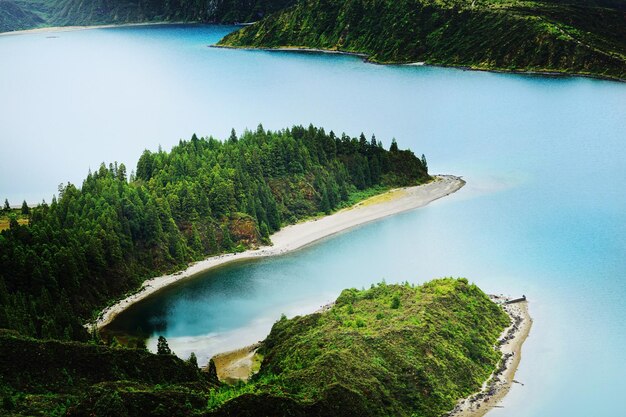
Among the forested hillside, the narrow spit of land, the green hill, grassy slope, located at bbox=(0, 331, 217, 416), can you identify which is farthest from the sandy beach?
the forested hillside

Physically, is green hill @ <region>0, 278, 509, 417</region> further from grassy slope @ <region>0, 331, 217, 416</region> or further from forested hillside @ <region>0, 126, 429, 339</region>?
forested hillside @ <region>0, 126, 429, 339</region>

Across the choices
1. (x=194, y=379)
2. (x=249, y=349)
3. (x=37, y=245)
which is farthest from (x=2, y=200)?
(x=194, y=379)

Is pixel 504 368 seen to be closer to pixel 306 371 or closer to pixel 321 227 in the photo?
pixel 306 371

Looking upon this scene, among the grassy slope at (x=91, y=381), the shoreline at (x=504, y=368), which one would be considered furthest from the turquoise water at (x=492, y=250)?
the grassy slope at (x=91, y=381)

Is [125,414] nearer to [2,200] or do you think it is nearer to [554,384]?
[554,384]

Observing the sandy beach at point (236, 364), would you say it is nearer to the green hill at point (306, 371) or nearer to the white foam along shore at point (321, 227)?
the green hill at point (306, 371)

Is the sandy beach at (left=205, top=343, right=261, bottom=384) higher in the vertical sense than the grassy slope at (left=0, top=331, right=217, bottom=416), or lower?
lower
